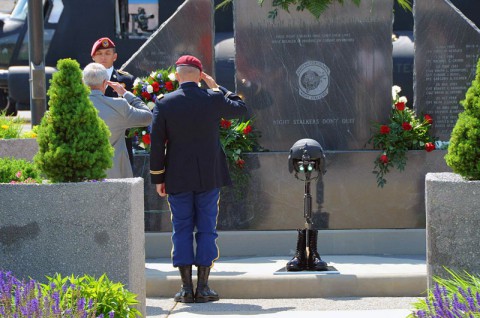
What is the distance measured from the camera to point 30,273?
6605 mm

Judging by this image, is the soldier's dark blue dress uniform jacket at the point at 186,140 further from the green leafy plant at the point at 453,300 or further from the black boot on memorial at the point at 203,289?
the green leafy plant at the point at 453,300

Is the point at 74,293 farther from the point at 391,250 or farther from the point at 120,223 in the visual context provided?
the point at 391,250

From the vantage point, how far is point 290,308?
Result: 27.5 ft

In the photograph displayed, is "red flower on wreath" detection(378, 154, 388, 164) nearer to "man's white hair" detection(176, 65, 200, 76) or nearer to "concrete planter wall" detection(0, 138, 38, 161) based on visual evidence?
"man's white hair" detection(176, 65, 200, 76)

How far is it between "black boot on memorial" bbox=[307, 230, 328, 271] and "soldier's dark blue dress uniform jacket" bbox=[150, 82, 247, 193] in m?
1.06

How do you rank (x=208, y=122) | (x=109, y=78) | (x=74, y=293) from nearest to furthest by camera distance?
(x=74, y=293), (x=208, y=122), (x=109, y=78)

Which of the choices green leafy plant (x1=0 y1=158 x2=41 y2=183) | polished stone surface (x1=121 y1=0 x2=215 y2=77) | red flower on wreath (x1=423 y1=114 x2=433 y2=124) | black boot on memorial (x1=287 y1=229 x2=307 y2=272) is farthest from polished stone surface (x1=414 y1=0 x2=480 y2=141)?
green leafy plant (x1=0 y1=158 x2=41 y2=183)

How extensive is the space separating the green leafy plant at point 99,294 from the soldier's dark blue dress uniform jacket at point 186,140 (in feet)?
7.28

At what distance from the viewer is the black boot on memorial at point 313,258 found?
9219 millimetres

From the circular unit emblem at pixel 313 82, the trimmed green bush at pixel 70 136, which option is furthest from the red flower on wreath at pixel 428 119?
the trimmed green bush at pixel 70 136

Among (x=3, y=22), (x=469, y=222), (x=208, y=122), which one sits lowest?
(x=469, y=222)

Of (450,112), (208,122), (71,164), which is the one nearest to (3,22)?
(450,112)

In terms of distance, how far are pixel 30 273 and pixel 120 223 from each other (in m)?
0.58

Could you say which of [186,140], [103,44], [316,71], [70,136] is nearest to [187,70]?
[186,140]
